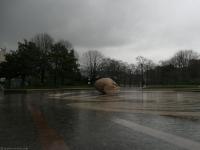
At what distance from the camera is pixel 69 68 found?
216 feet

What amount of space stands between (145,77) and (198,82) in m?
20.8

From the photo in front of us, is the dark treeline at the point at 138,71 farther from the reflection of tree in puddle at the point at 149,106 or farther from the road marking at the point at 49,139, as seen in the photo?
the road marking at the point at 49,139

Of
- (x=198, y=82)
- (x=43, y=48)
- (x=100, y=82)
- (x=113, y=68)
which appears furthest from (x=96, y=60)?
(x=100, y=82)

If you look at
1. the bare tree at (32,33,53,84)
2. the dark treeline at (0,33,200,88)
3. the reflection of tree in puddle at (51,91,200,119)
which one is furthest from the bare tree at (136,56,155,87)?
the reflection of tree in puddle at (51,91,200,119)

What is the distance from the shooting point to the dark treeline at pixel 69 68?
61844 mm

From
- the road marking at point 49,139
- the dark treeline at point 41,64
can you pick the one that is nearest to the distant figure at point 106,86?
the road marking at point 49,139

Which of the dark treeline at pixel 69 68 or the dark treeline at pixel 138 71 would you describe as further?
the dark treeline at pixel 138 71

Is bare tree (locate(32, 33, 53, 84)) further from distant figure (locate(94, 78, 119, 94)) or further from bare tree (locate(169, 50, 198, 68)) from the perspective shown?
bare tree (locate(169, 50, 198, 68))

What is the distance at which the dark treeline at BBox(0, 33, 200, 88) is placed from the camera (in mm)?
61844

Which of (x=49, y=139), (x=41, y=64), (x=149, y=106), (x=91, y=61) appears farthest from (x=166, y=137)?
(x=91, y=61)

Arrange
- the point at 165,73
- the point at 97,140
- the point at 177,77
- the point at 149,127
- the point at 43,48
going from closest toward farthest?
the point at 97,140
the point at 149,127
the point at 43,48
the point at 177,77
the point at 165,73

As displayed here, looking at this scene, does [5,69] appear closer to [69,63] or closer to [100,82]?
[69,63]

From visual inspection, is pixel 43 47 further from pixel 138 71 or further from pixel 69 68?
pixel 138 71

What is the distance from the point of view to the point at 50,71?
66.0 metres
